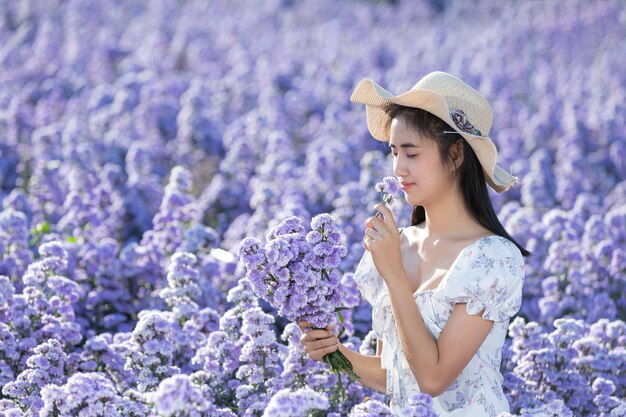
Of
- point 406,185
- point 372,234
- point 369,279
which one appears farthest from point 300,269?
point 369,279

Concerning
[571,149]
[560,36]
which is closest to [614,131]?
[571,149]

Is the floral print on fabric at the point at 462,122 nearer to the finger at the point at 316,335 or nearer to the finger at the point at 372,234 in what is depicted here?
the finger at the point at 372,234

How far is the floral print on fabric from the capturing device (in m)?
2.64

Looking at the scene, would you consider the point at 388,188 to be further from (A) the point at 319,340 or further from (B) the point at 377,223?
(A) the point at 319,340

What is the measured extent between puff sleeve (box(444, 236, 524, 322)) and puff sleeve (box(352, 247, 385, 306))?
408 mm

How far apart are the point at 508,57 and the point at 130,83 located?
5971mm

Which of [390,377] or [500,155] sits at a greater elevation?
[390,377]

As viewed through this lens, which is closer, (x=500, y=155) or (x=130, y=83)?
(x=500, y=155)

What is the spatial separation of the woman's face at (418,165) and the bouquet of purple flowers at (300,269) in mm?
335

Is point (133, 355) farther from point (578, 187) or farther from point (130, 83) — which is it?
point (130, 83)

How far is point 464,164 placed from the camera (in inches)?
107

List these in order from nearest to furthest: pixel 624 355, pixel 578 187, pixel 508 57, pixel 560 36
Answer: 1. pixel 624 355
2. pixel 578 187
3. pixel 508 57
4. pixel 560 36

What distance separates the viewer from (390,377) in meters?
2.84

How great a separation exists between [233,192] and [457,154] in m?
4.02
